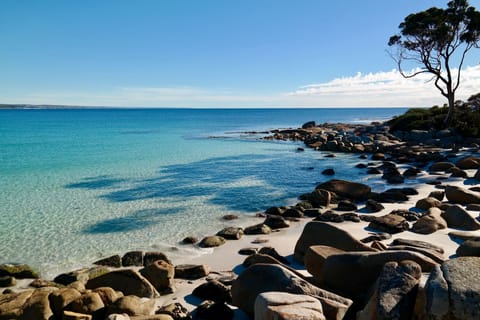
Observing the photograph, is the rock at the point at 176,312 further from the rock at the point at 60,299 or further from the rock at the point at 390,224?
the rock at the point at 390,224

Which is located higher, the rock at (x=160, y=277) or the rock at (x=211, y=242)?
the rock at (x=160, y=277)

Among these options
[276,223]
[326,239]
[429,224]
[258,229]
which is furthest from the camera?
[276,223]

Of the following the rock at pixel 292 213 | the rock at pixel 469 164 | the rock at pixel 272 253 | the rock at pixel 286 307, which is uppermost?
the rock at pixel 286 307

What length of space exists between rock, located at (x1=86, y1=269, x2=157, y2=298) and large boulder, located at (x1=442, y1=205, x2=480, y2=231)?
28.3 ft

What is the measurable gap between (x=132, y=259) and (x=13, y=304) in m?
3.27

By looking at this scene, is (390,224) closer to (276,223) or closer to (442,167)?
(276,223)

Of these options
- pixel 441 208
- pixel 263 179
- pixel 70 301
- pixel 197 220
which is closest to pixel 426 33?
pixel 263 179

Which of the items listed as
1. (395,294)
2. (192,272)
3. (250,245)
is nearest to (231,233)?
(250,245)

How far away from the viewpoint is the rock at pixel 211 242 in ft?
33.5

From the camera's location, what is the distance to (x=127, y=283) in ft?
23.6

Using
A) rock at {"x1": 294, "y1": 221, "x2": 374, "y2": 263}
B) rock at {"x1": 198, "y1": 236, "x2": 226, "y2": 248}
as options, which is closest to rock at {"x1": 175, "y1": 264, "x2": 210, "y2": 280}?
rock at {"x1": 198, "y1": 236, "x2": 226, "y2": 248}

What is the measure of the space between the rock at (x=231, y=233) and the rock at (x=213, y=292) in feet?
11.9

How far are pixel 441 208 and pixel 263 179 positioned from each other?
9.58 m

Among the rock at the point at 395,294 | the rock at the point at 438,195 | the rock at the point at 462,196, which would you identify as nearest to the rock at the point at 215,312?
the rock at the point at 395,294
